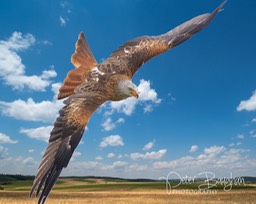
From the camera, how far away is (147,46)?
934 centimetres

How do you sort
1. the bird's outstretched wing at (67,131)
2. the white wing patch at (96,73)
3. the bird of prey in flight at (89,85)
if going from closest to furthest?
the bird's outstretched wing at (67,131) → the bird of prey in flight at (89,85) → the white wing patch at (96,73)

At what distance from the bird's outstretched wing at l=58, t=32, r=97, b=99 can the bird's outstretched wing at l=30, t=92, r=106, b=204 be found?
3.04 feet

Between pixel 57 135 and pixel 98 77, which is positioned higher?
pixel 98 77

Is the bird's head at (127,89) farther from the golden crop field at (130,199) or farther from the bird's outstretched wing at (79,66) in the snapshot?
the golden crop field at (130,199)

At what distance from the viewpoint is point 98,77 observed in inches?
311

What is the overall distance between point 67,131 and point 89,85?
3.99 ft

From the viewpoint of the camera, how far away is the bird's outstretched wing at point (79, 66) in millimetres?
8117

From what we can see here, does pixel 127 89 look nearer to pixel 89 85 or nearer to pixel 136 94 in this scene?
pixel 136 94

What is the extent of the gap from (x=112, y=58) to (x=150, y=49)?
1.17m

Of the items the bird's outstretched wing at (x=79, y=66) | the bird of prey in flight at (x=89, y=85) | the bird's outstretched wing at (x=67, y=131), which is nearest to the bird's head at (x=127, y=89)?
the bird of prey in flight at (x=89, y=85)

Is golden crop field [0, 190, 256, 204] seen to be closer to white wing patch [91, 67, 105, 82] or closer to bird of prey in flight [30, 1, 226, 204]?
bird of prey in flight [30, 1, 226, 204]

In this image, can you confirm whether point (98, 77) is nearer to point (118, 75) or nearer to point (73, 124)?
point (118, 75)

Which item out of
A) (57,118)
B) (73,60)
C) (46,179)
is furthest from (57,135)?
(73,60)

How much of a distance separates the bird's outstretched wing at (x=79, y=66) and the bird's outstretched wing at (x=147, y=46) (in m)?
0.49
